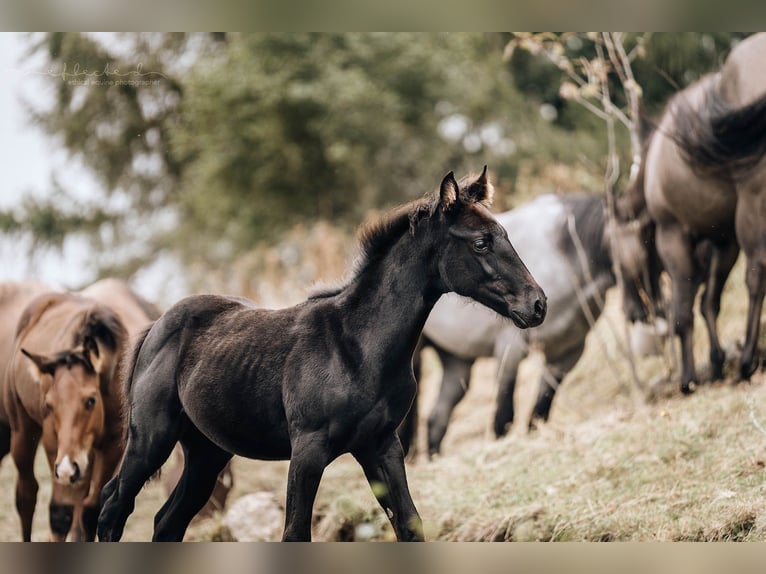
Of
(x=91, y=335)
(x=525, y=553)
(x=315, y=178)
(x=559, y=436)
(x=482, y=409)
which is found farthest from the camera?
(x=315, y=178)

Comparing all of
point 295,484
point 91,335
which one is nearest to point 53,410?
point 91,335

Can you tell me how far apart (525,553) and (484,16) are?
8.62 feet

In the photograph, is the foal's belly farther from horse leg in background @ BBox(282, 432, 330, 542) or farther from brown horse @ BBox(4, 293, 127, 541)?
brown horse @ BBox(4, 293, 127, 541)

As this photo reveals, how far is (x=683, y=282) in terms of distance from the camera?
662cm

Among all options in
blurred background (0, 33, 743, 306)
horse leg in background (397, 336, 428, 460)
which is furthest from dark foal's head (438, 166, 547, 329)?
blurred background (0, 33, 743, 306)

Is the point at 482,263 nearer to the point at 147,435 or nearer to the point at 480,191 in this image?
the point at 480,191

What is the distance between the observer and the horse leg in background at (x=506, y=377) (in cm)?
732

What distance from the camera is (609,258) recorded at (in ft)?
24.1

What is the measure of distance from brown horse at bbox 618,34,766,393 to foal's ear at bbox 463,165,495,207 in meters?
2.51

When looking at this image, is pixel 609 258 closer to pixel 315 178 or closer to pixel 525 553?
pixel 525 553

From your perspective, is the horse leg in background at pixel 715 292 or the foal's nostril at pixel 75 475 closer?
the foal's nostril at pixel 75 475

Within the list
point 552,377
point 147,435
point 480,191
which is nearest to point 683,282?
point 552,377

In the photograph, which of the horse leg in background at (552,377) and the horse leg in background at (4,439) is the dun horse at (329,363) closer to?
the horse leg in background at (4,439)

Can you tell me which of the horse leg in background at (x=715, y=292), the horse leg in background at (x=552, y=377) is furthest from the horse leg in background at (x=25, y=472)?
the horse leg in background at (x=715, y=292)
